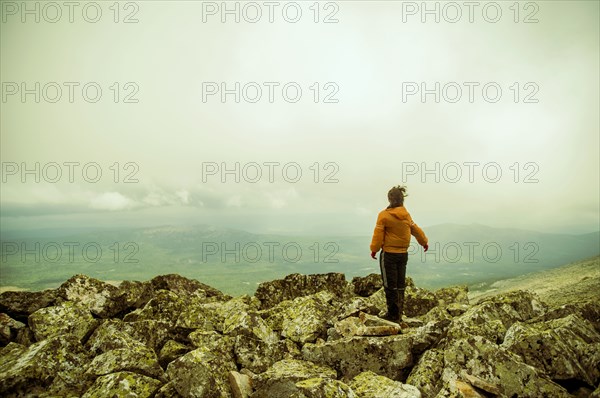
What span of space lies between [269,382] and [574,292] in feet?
61.9

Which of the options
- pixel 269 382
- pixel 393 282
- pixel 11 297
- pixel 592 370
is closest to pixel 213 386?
pixel 269 382

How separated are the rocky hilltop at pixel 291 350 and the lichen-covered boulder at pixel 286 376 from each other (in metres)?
0.03

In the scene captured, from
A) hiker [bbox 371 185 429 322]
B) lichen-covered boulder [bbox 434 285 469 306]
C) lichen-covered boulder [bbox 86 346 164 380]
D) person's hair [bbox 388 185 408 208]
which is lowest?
lichen-covered boulder [bbox 434 285 469 306]

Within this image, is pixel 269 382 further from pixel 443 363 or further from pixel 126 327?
pixel 126 327

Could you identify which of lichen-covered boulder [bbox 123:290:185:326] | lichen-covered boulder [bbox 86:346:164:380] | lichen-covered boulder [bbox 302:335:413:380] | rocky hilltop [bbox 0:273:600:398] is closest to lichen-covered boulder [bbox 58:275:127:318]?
rocky hilltop [bbox 0:273:600:398]

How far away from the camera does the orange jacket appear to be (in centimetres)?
1395

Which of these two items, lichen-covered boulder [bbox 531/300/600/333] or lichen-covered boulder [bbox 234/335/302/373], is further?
lichen-covered boulder [bbox 531/300/600/333]

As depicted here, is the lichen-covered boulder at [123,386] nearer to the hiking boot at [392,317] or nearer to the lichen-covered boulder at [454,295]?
the hiking boot at [392,317]

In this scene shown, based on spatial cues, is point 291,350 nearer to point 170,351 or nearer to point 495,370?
point 170,351

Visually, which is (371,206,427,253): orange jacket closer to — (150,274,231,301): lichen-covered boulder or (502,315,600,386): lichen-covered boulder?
(502,315,600,386): lichen-covered boulder

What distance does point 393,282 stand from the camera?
14086 millimetres

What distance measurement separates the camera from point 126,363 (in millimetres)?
9914

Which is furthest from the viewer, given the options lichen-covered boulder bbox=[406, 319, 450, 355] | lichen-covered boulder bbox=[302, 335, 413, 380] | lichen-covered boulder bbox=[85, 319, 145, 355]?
lichen-covered boulder bbox=[85, 319, 145, 355]

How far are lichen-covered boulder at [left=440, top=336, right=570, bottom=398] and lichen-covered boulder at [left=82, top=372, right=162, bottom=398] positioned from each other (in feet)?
25.9
